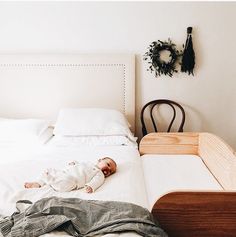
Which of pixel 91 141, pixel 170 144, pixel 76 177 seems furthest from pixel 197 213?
pixel 91 141

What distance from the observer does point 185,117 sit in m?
2.81

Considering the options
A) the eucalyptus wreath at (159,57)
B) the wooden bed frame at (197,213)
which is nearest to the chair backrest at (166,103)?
the eucalyptus wreath at (159,57)

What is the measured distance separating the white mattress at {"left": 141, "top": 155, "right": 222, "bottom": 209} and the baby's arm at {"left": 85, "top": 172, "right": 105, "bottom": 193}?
285mm

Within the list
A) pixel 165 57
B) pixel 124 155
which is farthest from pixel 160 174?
pixel 165 57

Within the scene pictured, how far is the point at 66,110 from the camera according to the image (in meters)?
2.54

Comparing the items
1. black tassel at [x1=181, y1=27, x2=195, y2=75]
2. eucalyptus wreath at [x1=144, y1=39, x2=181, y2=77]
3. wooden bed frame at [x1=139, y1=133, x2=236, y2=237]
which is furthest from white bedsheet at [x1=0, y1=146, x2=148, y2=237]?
black tassel at [x1=181, y1=27, x2=195, y2=75]

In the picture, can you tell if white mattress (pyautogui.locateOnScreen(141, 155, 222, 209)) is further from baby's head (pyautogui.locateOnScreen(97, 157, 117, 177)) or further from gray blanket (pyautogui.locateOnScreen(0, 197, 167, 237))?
gray blanket (pyautogui.locateOnScreen(0, 197, 167, 237))

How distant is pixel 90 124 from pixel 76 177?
0.87 m

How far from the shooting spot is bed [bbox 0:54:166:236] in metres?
1.97

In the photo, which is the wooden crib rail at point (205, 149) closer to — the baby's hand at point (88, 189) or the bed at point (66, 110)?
the bed at point (66, 110)

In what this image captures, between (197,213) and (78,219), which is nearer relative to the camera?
(78,219)

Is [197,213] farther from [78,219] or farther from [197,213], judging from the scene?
[78,219]

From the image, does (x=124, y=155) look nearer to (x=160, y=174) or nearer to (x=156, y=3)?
(x=160, y=174)

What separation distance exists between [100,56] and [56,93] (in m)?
0.54
